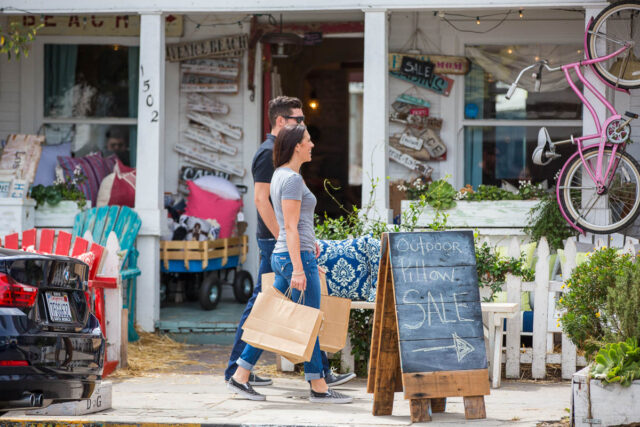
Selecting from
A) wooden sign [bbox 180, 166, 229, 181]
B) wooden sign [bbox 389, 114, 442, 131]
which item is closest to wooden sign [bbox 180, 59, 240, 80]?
wooden sign [bbox 180, 166, 229, 181]

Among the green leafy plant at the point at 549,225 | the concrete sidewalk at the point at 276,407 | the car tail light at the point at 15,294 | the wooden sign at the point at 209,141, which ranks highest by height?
the wooden sign at the point at 209,141

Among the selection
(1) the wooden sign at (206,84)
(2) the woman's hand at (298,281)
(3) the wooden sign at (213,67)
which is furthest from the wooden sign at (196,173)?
(2) the woman's hand at (298,281)

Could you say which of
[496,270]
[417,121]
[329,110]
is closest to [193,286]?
[417,121]

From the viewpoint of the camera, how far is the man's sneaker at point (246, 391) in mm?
6750

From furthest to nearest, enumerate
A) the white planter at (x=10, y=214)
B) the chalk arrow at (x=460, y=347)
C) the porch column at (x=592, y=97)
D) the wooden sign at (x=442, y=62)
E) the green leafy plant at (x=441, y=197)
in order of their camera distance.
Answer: the wooden sign at (x=442, y=62) → the white planter at (x=10, y=214) → the green leafy plant at (x=441, y=197) → the porch column at (x=592, y=97) → the chalk arrow at (x=460, y=347)

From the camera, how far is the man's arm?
6.77 metres

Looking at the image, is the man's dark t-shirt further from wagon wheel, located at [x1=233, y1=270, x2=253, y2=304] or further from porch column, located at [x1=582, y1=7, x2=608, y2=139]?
wagon wheel, located at [x1=233, y1=270, x2=253, y2=304]

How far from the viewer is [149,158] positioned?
9953 millimetres

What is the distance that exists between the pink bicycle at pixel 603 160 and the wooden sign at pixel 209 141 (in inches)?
170

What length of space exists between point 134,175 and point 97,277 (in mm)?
3163

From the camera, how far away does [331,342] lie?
269 inches

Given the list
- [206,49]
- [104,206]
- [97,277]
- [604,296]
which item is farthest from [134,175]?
[604,296]

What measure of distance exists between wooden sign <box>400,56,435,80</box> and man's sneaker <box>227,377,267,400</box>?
224 inches

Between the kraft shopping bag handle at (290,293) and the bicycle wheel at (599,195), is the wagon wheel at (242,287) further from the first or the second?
the kraft shopping bag handle at (290,293)
